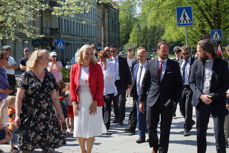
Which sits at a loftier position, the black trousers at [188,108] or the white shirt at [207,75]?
the white shirt at [207,75]

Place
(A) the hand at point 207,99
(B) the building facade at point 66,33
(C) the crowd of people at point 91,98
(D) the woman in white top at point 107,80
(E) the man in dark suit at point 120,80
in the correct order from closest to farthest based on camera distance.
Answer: (C) the crowd of people at point 91,98
(A) the hand at point 207,99
(D) the woman in white top at point 107,80
(E) the man in dark suit at point 120,80
(B) the building facade at point 66,33

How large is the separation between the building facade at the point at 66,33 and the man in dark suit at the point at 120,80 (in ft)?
87.6

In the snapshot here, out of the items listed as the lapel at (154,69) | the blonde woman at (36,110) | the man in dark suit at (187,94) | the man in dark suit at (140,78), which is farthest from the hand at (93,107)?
the man in dark suit at (187,94)

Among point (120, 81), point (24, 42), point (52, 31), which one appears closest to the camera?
point (120, 81)

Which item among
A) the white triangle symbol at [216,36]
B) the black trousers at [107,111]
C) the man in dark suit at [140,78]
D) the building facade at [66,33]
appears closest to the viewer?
the man in dark suit at [140,78]

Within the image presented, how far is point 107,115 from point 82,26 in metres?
76.5

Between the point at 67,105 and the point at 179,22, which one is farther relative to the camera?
the point at 179,22

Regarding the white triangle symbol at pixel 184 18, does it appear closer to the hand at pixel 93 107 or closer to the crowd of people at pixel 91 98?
the crowd of people at pixel 91 98

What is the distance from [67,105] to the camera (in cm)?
1062

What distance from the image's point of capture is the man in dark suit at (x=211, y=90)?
21.0ft

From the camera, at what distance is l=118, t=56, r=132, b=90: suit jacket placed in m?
11.1

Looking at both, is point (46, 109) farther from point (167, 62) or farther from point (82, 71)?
point (167, 62)

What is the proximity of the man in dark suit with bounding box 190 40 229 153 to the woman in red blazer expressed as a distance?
157 centimetres

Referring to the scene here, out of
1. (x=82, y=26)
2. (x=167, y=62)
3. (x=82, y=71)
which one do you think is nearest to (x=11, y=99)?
(x=82, y=71)
